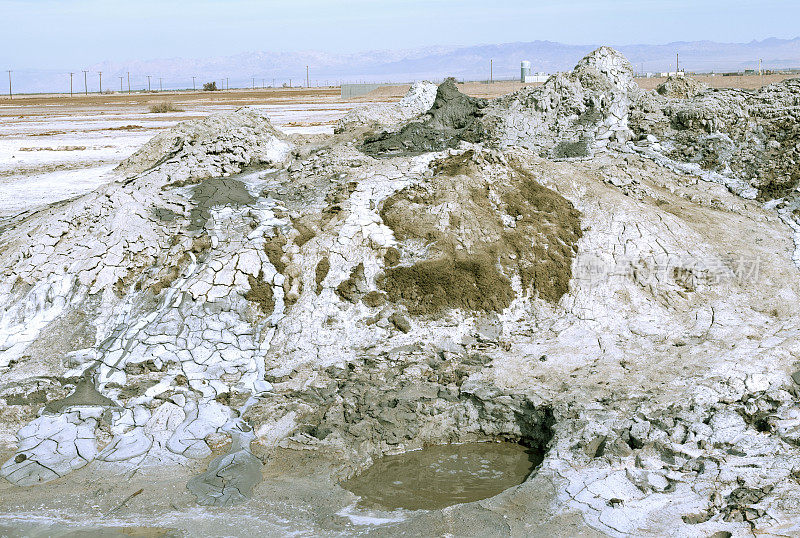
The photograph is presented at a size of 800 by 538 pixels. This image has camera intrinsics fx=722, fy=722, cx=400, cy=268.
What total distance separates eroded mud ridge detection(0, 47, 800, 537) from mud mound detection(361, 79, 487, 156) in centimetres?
8

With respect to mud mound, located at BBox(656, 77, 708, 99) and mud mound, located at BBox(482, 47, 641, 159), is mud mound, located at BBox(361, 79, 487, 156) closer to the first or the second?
mud mound, located at BBox(482, 47, 641, 159)

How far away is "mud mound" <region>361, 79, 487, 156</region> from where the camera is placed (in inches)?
426

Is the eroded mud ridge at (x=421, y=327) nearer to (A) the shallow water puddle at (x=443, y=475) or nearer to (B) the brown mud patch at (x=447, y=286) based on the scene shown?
(B) the brown mud patch at (x=447, y=286)

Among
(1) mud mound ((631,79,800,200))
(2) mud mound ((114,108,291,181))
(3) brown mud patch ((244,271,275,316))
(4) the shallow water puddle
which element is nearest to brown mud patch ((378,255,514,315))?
(3) brown mud patch ((244,271,275,316))

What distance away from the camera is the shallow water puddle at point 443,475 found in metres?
5.28

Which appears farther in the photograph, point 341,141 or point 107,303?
point 341,141

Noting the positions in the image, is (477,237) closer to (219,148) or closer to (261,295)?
(261,295)

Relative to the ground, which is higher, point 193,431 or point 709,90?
point 709,90

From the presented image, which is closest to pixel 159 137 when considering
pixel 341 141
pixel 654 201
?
pixel 341 141

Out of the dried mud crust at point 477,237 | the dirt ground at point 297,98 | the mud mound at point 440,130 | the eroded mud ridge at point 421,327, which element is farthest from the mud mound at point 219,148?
the dirt ground at point 297,98

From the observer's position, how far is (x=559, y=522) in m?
4.72

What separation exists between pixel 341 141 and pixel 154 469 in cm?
728

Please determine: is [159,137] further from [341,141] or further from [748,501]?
[748,501]

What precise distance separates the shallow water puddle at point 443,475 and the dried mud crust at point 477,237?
1901 mm
